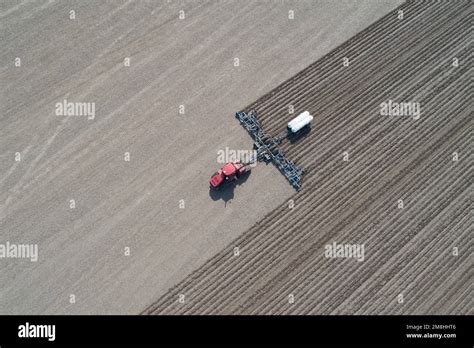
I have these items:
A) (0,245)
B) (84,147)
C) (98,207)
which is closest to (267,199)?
(98,207)

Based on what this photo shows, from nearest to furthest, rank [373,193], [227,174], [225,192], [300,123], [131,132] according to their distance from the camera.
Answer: [227,174] < [225,192] < [373,193] < [300,123] < [131,132]

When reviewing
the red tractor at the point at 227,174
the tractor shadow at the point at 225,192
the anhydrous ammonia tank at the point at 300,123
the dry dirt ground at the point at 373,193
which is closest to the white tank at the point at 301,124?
the anhydrous ammonia tank at the point at 300,123

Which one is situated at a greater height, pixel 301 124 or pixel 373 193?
pixel 301 124

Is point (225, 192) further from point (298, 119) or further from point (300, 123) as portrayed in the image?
point (298, 119)

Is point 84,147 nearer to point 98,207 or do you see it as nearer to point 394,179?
point 98,207

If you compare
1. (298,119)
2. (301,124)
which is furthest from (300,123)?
(298,119)

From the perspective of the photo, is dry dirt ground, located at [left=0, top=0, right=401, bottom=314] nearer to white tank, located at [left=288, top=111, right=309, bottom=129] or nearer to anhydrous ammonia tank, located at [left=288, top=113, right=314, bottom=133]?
white tank, located at [left=288, top=111, right=309, bottom=129]

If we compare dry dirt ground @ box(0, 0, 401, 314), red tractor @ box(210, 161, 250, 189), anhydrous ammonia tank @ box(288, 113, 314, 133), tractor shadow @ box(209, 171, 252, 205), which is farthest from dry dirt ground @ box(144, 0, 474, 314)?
red tractor @ box(210, 161, 250, 189)
